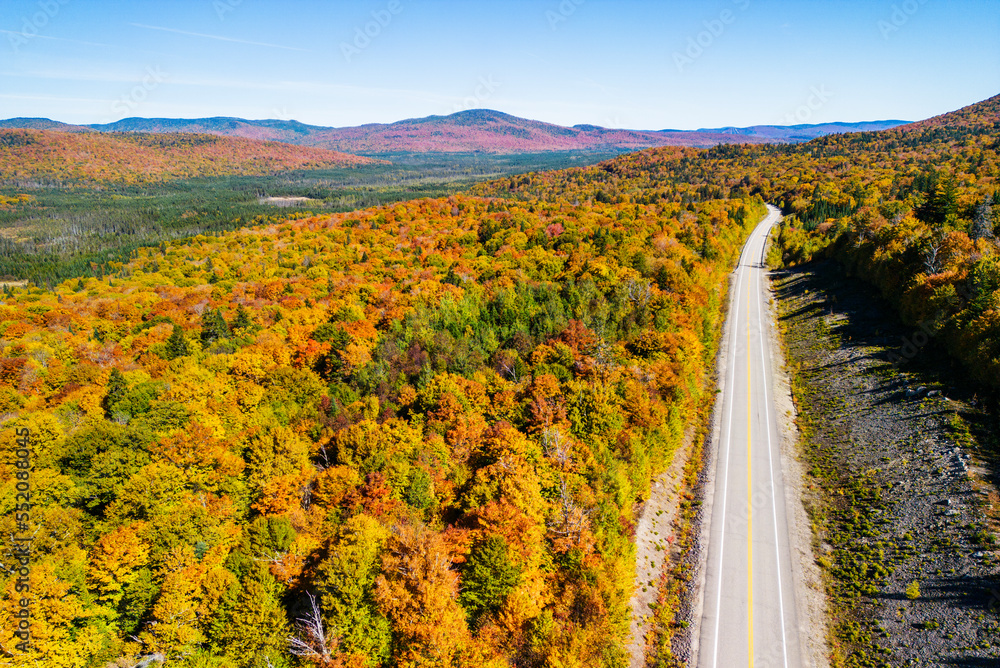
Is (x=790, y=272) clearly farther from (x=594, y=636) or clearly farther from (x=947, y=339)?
(x=594, y=636)

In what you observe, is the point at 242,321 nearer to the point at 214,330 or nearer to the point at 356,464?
the point at 214,330

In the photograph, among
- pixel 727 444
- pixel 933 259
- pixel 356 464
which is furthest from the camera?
pixel 933 259

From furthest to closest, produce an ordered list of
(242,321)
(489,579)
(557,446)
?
(242,321) < (557,446) < (489,579)

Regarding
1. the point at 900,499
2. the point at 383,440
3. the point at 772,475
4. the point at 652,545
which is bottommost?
the point at 652,545

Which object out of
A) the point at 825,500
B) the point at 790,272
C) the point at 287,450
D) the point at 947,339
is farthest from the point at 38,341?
the point at 790,272

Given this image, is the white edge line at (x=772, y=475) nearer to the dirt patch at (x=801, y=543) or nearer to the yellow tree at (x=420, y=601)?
the dirt patch at (x=801, y=543)

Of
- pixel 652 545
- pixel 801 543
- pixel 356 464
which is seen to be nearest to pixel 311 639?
pixel 356 464
